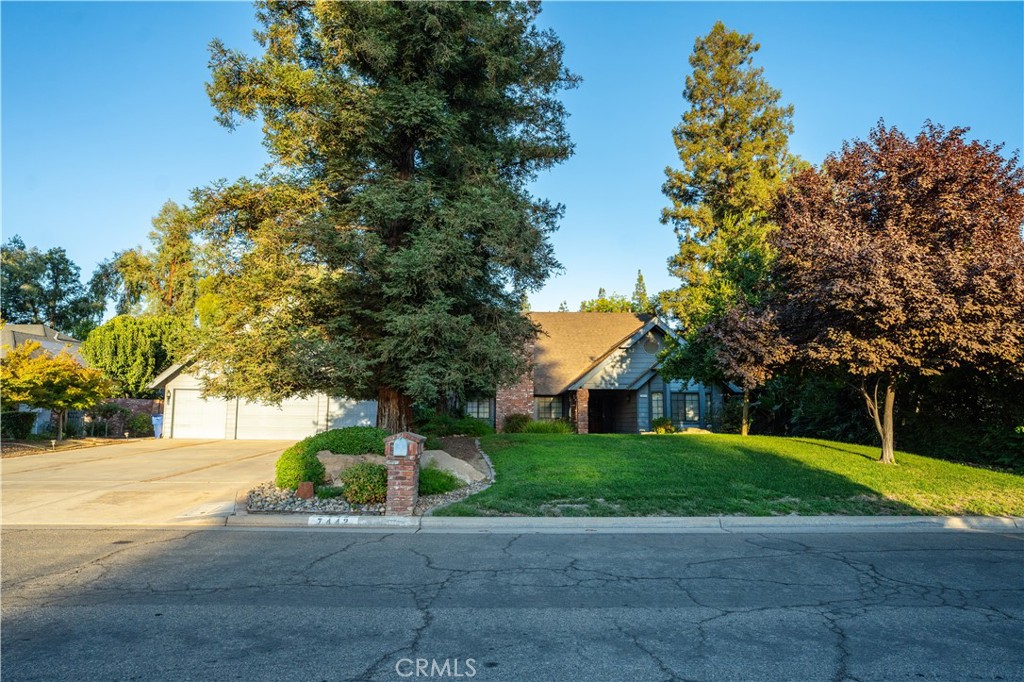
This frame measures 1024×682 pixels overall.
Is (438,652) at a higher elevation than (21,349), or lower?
lower

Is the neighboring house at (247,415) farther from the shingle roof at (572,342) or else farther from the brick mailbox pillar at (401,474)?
the brick mailbox pillar at (401,474)

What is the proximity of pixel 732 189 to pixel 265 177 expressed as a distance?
2806cm

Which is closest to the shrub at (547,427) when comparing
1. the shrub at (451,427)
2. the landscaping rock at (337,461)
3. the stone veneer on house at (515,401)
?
the shrub at (451,427)

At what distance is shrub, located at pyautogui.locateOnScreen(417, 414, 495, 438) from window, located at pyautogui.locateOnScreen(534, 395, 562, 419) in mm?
5505

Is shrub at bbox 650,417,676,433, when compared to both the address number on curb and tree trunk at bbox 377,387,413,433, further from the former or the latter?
the address number on curb

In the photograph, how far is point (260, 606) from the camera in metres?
5.59

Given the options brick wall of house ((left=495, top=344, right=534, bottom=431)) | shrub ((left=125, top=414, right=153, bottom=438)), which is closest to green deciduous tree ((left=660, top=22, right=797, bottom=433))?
brick wall of house ((left=495, top=344, right=534, bottom=431))

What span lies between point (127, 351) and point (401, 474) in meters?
34.6

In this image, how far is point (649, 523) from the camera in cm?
956

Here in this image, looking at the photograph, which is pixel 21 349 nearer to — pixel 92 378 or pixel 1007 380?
pixel 92 378

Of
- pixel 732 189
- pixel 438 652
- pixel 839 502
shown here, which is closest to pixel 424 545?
pixel 438 652

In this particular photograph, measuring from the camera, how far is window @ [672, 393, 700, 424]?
94.8 ft

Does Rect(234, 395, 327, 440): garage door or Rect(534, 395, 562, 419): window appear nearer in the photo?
Rect(234, 395, 327, 440): garage door

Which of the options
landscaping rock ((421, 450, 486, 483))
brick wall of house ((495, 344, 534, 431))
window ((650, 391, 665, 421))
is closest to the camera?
landscaping rock ((421, 450, 486, 483))
